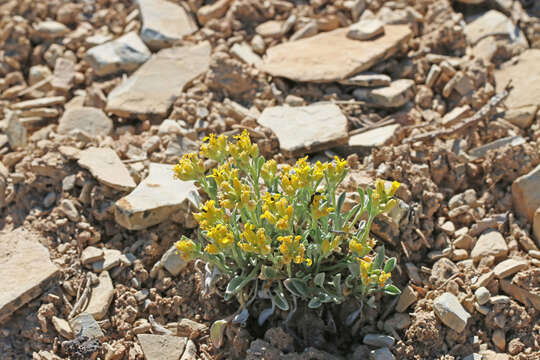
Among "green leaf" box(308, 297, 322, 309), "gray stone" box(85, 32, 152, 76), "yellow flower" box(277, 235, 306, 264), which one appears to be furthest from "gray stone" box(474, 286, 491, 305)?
"gray stone" box(85, 32, 152, 76)

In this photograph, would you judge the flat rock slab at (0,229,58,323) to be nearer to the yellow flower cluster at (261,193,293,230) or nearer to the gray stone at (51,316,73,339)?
the gray stone at (51,316,73,339)

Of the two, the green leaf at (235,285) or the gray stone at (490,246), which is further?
the gray stone at (490,246)

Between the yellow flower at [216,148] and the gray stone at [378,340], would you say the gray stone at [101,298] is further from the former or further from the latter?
the gray stone at [378,340]

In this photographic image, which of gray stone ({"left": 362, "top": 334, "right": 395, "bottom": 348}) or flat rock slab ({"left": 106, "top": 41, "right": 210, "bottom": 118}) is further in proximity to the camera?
flat rock slab ({"left": 106, "top": 41, "right": 210, "bottom": 118})

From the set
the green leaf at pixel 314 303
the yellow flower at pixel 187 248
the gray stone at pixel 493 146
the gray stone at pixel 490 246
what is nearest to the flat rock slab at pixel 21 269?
the yellow flower at pixel 187 248

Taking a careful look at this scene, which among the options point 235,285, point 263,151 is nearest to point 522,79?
point 263,151

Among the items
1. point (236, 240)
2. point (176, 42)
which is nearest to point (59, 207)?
point (236, 240)

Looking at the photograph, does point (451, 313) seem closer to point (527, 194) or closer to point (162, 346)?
point (527, 194)
